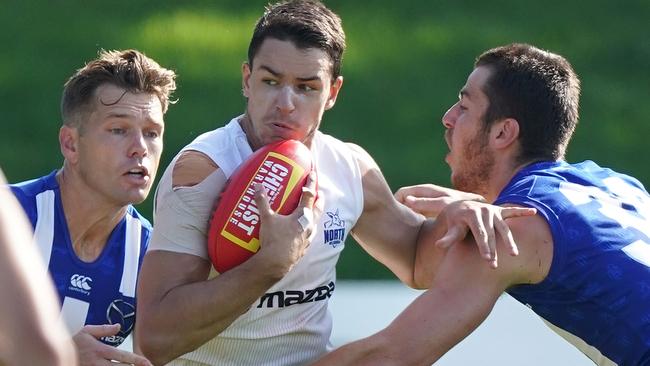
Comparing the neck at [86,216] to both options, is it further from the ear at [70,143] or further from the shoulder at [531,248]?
the shoulder at [531,248]

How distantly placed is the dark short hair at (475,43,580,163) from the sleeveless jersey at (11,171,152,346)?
1574 millimetres

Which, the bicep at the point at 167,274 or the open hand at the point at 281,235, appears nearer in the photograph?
the open hand at the point at 281,235

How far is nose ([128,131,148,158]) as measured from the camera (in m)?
5.00

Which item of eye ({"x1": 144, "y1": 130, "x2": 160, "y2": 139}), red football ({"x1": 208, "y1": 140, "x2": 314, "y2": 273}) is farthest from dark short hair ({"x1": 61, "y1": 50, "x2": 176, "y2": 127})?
red football ({"x1": 208, "y1": 140, "x2": 314, "y2": 273})

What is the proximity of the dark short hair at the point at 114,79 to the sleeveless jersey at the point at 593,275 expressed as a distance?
155 cm

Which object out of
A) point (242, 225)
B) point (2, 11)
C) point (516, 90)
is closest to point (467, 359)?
point (516, 90)

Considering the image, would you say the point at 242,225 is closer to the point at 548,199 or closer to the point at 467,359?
the point at 548,199

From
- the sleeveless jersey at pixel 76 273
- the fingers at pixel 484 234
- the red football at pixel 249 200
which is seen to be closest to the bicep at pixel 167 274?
the red football at pixel 249 200

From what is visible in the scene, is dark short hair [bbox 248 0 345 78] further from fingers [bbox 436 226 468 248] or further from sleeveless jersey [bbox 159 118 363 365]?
fingers [bbox 436 226 468 248]

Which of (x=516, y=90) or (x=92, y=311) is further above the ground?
(x=516, y=90)

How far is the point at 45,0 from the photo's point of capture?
1600 centimetres

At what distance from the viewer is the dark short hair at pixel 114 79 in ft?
16.9

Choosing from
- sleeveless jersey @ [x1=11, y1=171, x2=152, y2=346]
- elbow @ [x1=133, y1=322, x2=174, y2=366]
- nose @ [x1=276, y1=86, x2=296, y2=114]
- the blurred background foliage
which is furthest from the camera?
the blurred background foliage

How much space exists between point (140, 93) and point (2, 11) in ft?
36.0
